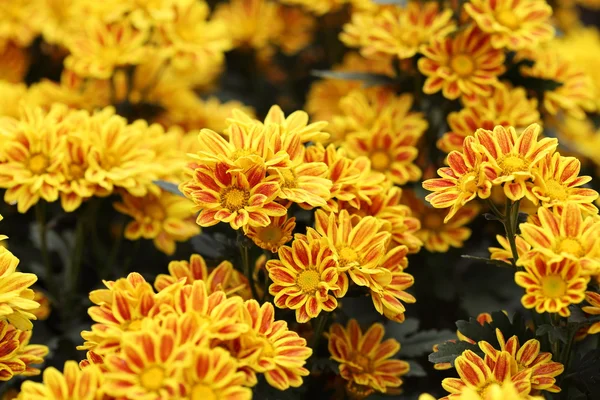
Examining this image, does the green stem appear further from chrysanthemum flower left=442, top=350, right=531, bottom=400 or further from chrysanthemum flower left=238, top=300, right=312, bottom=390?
chrysanthemum flower left=442, top=350, right=531, bottom=400

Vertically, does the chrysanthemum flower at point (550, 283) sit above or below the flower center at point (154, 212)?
above

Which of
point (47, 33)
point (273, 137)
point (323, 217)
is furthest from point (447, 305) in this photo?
point (47, 33)

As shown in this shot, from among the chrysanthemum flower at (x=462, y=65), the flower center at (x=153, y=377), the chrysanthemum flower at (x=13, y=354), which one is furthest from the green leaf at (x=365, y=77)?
the flower center at (x=153, y=377)

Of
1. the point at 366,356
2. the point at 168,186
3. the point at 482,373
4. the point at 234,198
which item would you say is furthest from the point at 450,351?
the point at 168,186

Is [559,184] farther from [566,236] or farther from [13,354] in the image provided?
[13,354]

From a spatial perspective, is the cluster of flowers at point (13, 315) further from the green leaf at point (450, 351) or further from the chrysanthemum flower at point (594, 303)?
the chrysanthemum flower at point (594, 303)
